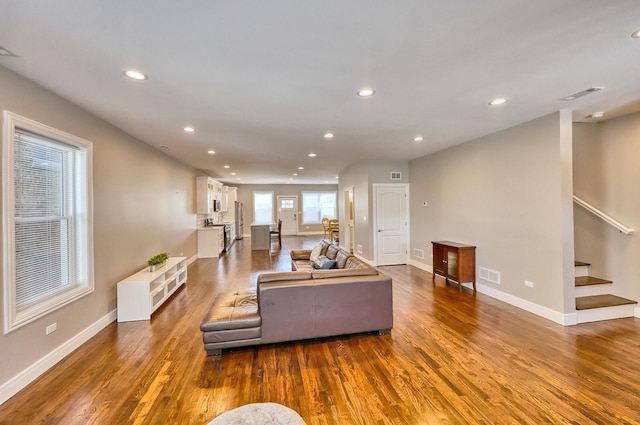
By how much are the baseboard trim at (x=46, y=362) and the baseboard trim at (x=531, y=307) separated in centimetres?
557

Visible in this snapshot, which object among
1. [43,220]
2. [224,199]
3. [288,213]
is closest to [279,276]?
[43,220]

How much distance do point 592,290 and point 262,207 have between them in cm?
1153

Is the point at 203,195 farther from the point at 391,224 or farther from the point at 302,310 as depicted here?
the point at 302,310

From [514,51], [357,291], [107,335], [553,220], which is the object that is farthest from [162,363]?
[553,220]

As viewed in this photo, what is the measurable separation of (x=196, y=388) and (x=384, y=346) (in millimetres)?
1830

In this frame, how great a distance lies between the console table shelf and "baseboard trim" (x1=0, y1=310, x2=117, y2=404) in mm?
5273

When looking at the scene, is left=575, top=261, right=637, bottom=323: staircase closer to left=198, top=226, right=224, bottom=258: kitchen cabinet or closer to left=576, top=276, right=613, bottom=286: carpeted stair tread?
left=576, top=276, right=613, bottom=286: carpeted stair tread

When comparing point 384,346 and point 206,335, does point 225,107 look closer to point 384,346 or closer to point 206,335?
point 206,335

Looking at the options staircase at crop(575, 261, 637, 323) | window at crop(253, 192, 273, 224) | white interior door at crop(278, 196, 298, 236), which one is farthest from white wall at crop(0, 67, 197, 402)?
white interior door at crop(278, 196, 298, 236)

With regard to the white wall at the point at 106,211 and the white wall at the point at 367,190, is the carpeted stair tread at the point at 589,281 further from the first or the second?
the white wall at the point at 106,211

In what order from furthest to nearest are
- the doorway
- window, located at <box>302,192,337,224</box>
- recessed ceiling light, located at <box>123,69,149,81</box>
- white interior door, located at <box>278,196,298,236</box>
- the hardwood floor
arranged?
window, located at <box>302,192,337,224</box>, white interior door, located at <box>278,196,298,236</box>, the doorway, recessed ceiling light, located at <box>123,69,149,81</box>, the hardwood floor

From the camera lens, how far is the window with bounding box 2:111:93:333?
223 cm

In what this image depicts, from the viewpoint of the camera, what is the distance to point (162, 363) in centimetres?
262

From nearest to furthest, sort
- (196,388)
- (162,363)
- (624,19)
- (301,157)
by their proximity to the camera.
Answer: (624,19), (196,388), (162,363), (301,157)
